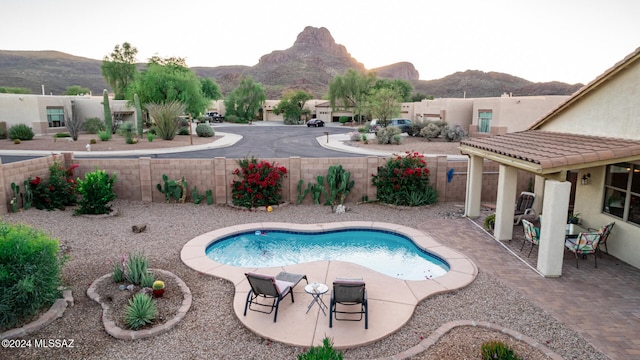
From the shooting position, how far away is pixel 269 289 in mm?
7250

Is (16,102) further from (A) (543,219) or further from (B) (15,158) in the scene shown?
(A) (543,219)

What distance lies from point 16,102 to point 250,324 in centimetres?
4067

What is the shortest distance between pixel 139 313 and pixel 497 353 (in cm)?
548

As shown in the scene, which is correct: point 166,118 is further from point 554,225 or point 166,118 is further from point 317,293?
point 554,225

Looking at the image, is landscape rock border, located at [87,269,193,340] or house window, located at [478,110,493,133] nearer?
landscape rock border, located at [87,269,193,340]

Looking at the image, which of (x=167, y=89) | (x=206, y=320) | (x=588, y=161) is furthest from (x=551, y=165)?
(x=167, y=89)

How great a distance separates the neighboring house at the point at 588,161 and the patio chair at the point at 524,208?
1.46m

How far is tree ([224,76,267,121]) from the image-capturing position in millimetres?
70875

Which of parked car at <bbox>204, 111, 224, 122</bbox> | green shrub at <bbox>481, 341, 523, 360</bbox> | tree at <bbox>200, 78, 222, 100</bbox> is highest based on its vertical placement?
tree at <bbox>200, 78, 222, 100</bbox>

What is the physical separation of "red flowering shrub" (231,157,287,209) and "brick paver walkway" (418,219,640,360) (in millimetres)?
5952

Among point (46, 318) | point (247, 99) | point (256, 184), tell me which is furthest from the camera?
point (247, 99)

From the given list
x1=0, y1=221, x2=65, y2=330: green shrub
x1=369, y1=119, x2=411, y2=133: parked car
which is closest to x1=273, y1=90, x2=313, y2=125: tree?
x1=369, y1=119, x2=411, y2=133: parked car

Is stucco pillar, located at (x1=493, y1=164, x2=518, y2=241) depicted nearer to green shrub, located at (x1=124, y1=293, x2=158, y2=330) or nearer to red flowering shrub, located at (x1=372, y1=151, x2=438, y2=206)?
red flowering shrub, located at (x1=372, y1=151, x2=438, y2=206)

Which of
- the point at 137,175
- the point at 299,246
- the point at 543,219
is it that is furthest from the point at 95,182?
the point at 543,219
